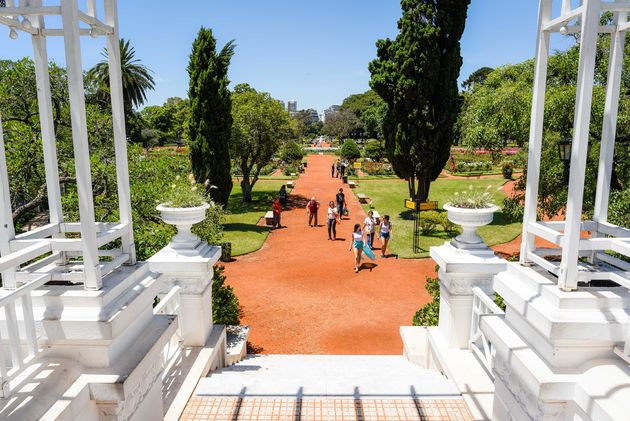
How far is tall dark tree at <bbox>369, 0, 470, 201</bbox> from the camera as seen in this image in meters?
17.6

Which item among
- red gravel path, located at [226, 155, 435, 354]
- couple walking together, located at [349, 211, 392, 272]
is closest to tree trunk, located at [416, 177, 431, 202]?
red gravel path, located at [226, 155, 435, 354]

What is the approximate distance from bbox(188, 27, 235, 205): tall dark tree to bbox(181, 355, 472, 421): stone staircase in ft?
45.4

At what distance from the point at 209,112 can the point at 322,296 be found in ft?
36.1

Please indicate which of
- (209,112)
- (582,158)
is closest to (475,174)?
(209,112)

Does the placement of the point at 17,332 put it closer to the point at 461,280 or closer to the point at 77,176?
the point at 77,176

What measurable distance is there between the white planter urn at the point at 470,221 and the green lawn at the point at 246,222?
10.0 meters

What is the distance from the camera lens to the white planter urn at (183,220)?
15.8 feet

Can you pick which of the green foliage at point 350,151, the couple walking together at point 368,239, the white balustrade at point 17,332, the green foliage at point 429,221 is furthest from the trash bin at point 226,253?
the green foliage at point 350,151

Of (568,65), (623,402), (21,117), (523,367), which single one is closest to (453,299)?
(523,367)

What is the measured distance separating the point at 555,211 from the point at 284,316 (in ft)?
25.4

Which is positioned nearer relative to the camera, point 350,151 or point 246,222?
point 246,222

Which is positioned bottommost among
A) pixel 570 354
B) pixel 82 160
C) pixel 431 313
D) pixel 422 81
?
pixel 431 313

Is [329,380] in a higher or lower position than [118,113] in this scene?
lower

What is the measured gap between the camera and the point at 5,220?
2727 millimetres
